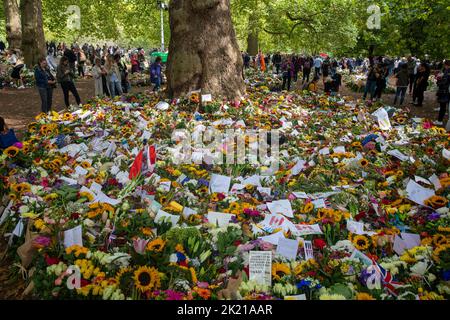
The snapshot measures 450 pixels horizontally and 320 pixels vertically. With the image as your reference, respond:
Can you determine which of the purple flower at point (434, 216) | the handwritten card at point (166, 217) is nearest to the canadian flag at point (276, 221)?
the handwritten card at point (166, 217)

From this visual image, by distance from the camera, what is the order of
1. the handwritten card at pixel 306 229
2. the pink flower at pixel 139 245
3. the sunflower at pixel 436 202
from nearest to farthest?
1. the pink flower at pixel 139 245
2. the handwritten card at pixel 306 229
3. the sunflower at pixel 436 202

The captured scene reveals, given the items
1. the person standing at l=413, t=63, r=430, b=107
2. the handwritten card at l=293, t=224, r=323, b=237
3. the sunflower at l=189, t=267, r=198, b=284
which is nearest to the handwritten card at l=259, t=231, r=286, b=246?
the handwritten card at l=293, t=224, r=323, b=237

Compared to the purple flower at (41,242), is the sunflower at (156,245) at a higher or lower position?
higher

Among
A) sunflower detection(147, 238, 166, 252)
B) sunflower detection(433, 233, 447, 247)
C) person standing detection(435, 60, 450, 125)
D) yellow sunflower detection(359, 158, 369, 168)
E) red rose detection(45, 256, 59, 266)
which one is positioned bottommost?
red rose detection(45, 256, 59, 266)

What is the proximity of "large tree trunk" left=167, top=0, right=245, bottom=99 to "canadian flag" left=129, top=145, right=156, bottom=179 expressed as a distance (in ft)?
17.0

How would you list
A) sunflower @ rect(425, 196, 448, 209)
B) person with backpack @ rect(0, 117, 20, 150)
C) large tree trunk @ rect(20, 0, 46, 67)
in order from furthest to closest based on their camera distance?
large tree trunk @ rect(20, 0, 46, 67)
person with backpack @ rect(0, 117, 20, 150)
sunflower @ rect(425, 196, 448, 209)

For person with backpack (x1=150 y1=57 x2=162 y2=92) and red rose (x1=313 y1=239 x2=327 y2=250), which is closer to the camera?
red rose (x1=313 y1=239 x2=327 y2=250)

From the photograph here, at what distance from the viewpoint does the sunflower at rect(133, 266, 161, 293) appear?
125 inches

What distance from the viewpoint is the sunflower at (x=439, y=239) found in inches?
147

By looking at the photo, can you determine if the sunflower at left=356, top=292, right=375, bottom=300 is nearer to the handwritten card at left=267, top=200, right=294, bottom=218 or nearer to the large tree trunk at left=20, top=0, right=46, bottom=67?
the handwritten card at left=267, top=200, right=294, bottom=218

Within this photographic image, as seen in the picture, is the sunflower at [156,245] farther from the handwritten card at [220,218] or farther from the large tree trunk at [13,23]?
the large tree trunk at [13,23]

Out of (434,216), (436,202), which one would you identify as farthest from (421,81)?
(434,216)

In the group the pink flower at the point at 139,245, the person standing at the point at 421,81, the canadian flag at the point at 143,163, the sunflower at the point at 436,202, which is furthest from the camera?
the person standing at the point at 421,81

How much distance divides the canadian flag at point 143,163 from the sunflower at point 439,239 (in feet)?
12.8
